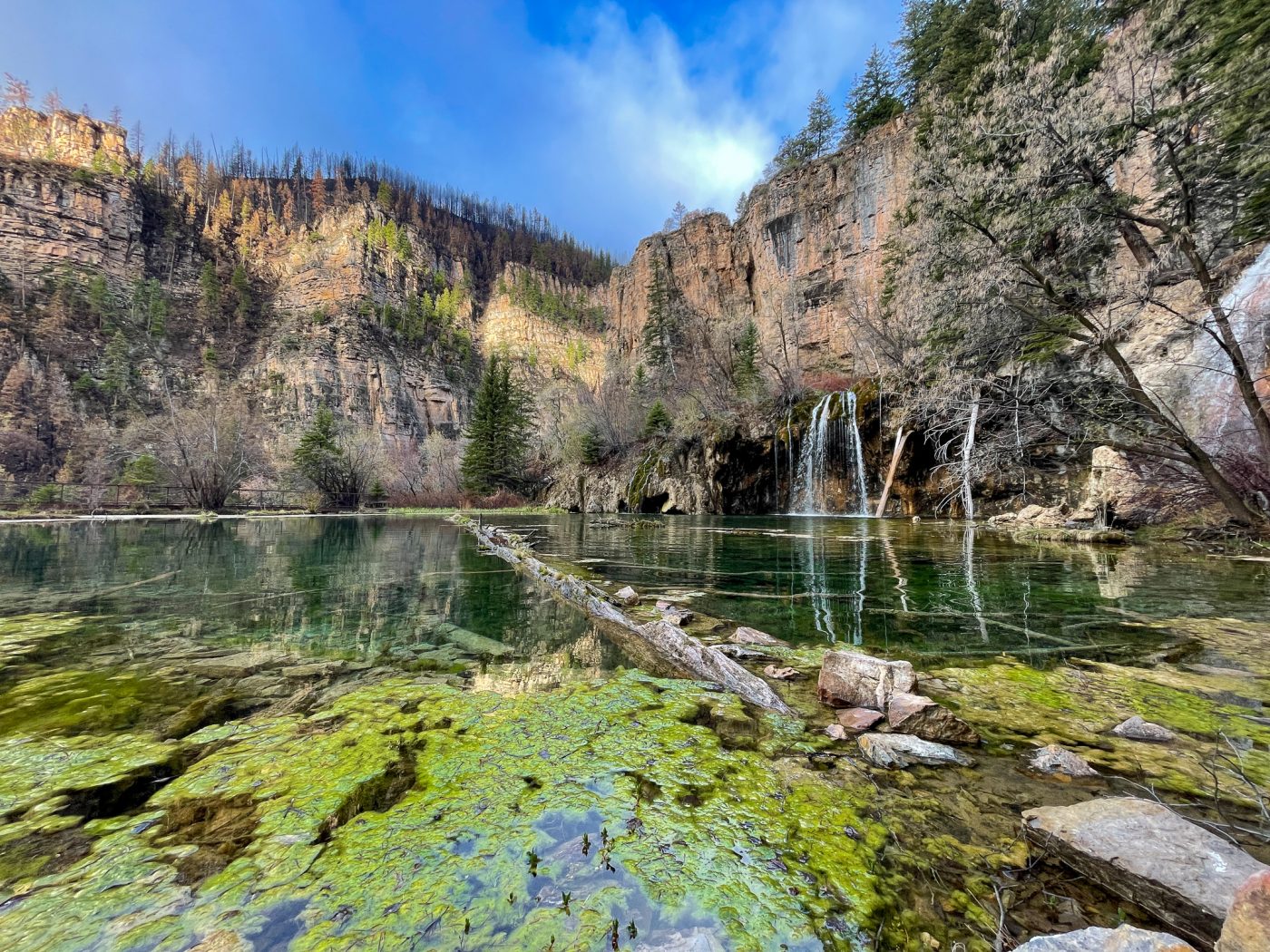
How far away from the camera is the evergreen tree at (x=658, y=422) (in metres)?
33.3

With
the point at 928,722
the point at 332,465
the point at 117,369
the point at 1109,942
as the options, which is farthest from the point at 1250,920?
the point at 117,369

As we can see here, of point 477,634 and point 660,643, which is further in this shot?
point 477,634

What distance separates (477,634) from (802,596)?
4.03m

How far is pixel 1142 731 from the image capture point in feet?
8.45

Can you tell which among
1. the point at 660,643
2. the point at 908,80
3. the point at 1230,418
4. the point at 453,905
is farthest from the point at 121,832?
the point at 908,80

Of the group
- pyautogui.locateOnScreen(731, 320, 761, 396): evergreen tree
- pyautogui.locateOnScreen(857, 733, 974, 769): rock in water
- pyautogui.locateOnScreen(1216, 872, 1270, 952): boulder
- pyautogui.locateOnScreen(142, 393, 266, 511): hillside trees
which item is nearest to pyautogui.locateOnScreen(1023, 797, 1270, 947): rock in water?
pyautogui.locateOnScreen(1216, 872, 1270, 952): boulder

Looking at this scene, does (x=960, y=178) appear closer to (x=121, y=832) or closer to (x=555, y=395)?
(x=121, y=832)

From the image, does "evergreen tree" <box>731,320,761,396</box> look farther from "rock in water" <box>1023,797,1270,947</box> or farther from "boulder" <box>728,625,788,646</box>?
"rock in water" <box>1023,797,1270,947</box>

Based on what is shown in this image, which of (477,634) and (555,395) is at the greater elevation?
(555,395)

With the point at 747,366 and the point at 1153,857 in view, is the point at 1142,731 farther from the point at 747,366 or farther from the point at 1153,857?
the point at 747,366

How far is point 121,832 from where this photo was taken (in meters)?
1.86

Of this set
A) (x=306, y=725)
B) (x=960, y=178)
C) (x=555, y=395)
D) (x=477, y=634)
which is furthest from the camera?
(x=555, y=395)

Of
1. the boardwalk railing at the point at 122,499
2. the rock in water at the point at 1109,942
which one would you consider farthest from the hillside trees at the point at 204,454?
the rock in water at the point at 1109,942

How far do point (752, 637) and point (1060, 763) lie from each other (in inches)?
89.0
